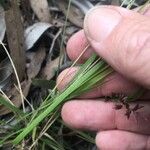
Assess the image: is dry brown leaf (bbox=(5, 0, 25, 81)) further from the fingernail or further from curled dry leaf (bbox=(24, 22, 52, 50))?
the fingernail

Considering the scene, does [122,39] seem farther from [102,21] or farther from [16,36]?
[16,36]

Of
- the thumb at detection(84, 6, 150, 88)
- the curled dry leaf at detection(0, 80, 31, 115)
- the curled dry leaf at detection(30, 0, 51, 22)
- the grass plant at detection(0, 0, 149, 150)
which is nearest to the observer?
the thumb at detection(84, 6, 150, 88)

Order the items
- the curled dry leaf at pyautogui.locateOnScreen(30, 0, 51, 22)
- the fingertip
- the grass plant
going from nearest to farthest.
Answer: the grass plant < the fingertip < the curled dry leaf at pyautogui.locateOnScreen(30, 0, 51, 22)

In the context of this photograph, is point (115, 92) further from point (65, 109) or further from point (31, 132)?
point (31, 132)

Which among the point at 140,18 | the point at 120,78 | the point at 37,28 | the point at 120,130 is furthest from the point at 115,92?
the point at 37,28

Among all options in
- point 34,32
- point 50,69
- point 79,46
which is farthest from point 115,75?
point 34,32

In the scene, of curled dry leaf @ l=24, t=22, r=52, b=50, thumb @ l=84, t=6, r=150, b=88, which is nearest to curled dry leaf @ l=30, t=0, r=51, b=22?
curled dry leaf @ l=24, t=22, r=52, b=50
